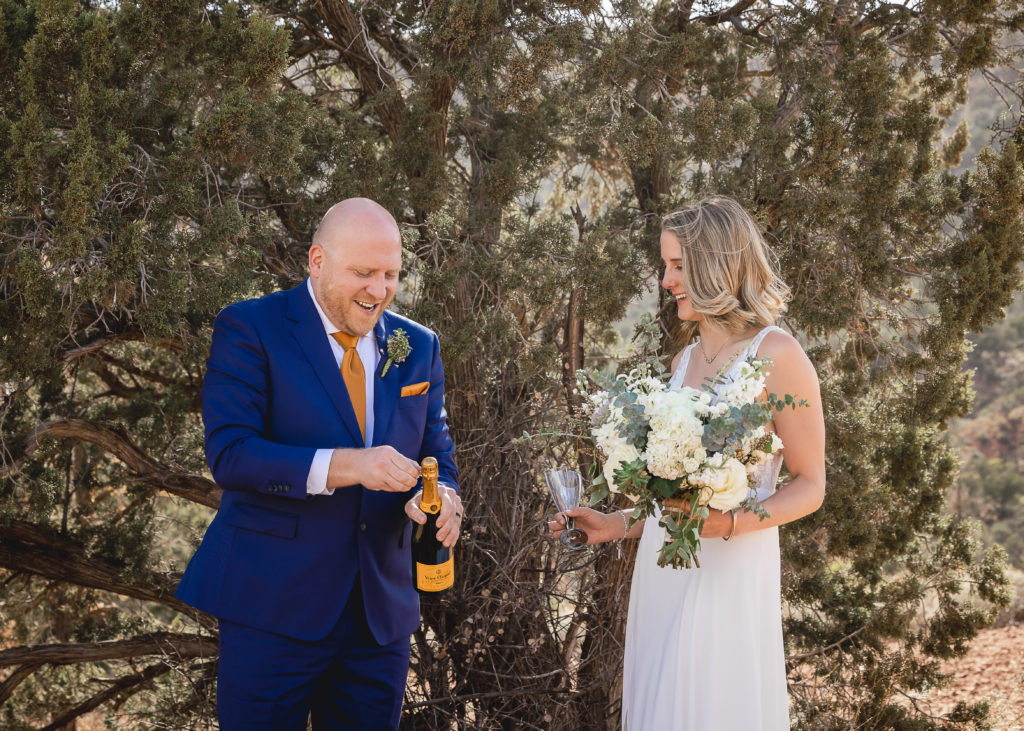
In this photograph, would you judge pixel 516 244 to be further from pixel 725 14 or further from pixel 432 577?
pixel 432 577

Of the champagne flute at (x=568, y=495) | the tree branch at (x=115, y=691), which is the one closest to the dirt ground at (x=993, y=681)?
the tree branch at (x=115, y=691)

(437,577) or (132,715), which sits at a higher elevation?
(437,577)

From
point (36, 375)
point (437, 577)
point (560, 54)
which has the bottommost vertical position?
point (437, 577)

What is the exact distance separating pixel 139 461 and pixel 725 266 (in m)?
4.04

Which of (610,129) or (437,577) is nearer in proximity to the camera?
(437,577)

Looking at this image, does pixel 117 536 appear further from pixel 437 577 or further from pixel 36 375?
pixel 437 577

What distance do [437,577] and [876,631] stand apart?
3.74 m

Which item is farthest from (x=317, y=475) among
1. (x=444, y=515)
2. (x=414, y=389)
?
(x=414, y=389)

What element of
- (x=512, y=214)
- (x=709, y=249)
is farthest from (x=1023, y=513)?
(x=709, y=249)

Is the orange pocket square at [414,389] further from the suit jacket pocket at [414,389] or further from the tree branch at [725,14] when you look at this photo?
the tree branch at [725,14]

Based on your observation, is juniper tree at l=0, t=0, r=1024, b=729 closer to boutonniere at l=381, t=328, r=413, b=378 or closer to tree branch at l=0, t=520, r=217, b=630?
tree branch at l=0, t=520, r=217, b=630

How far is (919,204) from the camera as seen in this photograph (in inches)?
194

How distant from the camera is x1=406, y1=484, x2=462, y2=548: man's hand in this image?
2754 mm

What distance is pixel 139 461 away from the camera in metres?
5.47
